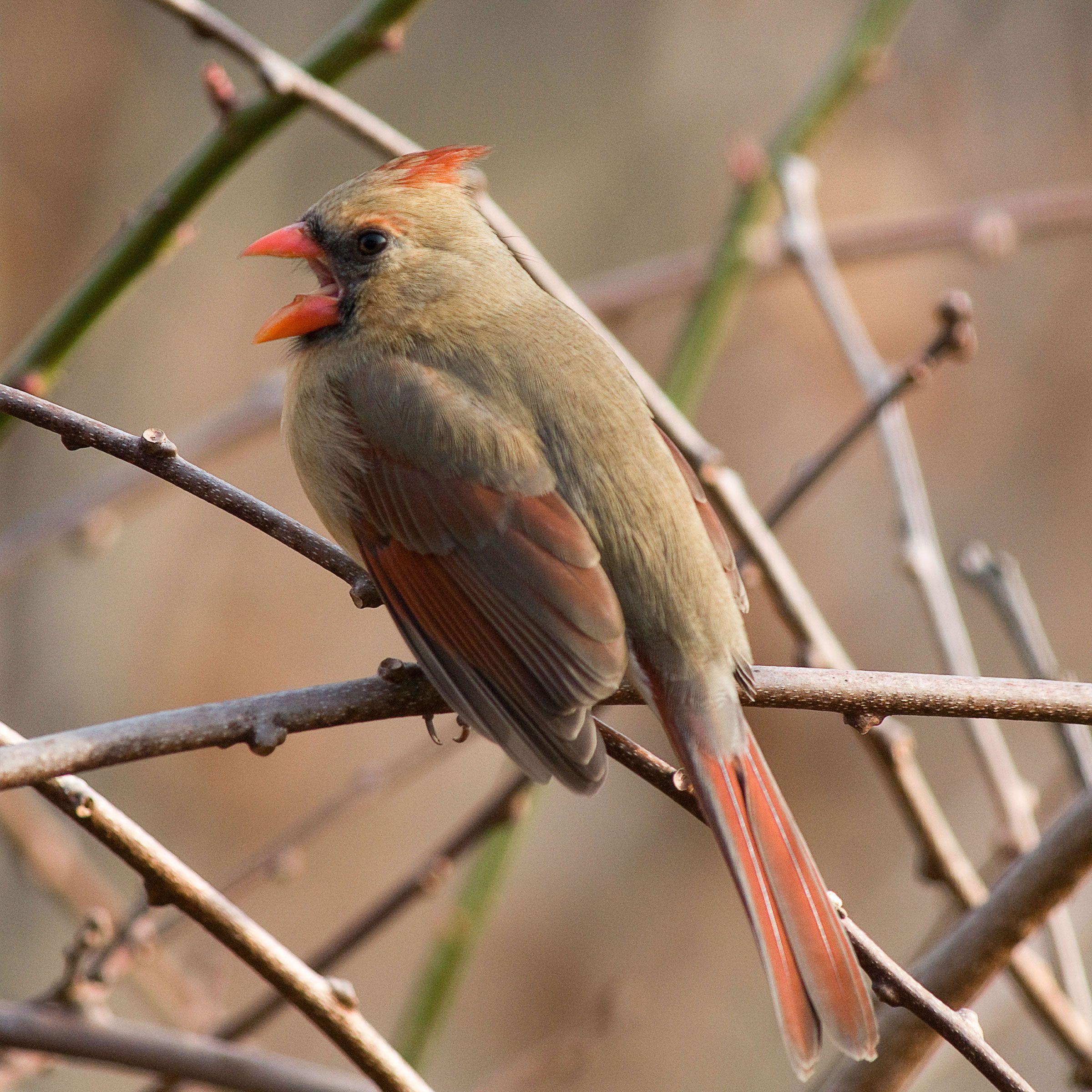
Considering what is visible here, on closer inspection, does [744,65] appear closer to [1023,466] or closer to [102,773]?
[1023,466]

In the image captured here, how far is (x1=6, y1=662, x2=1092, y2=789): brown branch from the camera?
1703 millimetres

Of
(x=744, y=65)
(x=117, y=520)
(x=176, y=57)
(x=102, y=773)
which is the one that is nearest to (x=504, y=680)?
(x=117, y=520)

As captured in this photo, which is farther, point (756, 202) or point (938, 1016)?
point (756, 202)

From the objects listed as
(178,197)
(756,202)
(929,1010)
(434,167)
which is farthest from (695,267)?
(929,1010)

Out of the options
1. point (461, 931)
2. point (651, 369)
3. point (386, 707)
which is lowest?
point (461, 931)

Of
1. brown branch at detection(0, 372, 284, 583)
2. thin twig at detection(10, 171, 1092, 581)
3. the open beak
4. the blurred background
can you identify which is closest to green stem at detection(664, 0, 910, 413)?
thin twig at detection(10, 171, 1092, 581)

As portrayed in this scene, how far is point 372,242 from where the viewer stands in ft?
9.93

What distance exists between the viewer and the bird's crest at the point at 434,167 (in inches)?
117

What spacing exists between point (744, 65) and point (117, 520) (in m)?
4.59

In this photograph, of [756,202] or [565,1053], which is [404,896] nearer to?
[565,1053]

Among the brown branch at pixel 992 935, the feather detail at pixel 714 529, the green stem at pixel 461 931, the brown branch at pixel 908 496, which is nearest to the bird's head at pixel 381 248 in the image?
the feather detail at pixel 714 529

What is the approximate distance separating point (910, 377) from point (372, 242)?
1132mm

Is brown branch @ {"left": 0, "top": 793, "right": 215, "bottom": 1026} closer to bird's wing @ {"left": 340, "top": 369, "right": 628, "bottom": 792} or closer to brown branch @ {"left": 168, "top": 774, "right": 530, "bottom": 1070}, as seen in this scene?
brown branch @ {"left": 168, "top": 774, "right": 530, "bottom": 1070}

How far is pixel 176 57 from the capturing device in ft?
19.4
